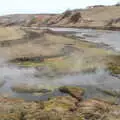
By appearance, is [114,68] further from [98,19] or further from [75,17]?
[75,17]

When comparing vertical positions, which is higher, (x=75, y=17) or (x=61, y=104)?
(x=75, y=17)

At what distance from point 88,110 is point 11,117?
4692 mm

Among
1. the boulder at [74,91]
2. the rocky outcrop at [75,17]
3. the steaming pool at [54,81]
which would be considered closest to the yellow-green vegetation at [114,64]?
the steaming pool at [54,81]

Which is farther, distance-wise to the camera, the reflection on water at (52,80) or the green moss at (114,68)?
the green moss at (114,68)

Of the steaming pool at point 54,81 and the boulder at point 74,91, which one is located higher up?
the boulder at point 74,91

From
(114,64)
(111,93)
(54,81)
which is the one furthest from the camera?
(114,64)

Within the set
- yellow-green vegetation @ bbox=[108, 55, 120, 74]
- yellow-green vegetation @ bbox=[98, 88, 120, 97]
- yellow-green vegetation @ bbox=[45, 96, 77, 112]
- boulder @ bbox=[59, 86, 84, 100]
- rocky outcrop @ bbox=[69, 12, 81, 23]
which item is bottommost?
yellow-green vegetation @ bbox=[98, 88, 120, 97]

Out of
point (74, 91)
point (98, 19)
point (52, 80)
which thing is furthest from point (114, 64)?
point (98, 19)

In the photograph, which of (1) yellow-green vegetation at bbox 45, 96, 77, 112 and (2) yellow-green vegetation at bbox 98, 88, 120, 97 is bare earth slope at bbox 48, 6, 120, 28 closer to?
(2) yellow-green vegetation at bbox 98, 88, 120, 97

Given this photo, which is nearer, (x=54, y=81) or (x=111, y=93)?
(x=111, y=93)

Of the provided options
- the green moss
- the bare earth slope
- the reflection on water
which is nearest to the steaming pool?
the reflection on water

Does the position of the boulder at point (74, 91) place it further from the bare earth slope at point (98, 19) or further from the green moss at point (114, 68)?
the bare earth slope at point (98, 19)

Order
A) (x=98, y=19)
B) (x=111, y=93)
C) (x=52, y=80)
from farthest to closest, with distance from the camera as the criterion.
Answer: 1. (x=98, y=19)
2. (x=52, y=80)
3. (x=111, y=93)

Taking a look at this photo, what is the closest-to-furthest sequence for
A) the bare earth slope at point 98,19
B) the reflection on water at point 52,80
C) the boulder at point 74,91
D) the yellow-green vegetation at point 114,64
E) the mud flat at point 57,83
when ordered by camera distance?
1. the mud flat at point 57,83
2. the boulder at point 74,91
3. the reflection on water at point 52,80
4. the yellow-green vegetation at point 114,64
5. the bare earth slope at point 98,19
